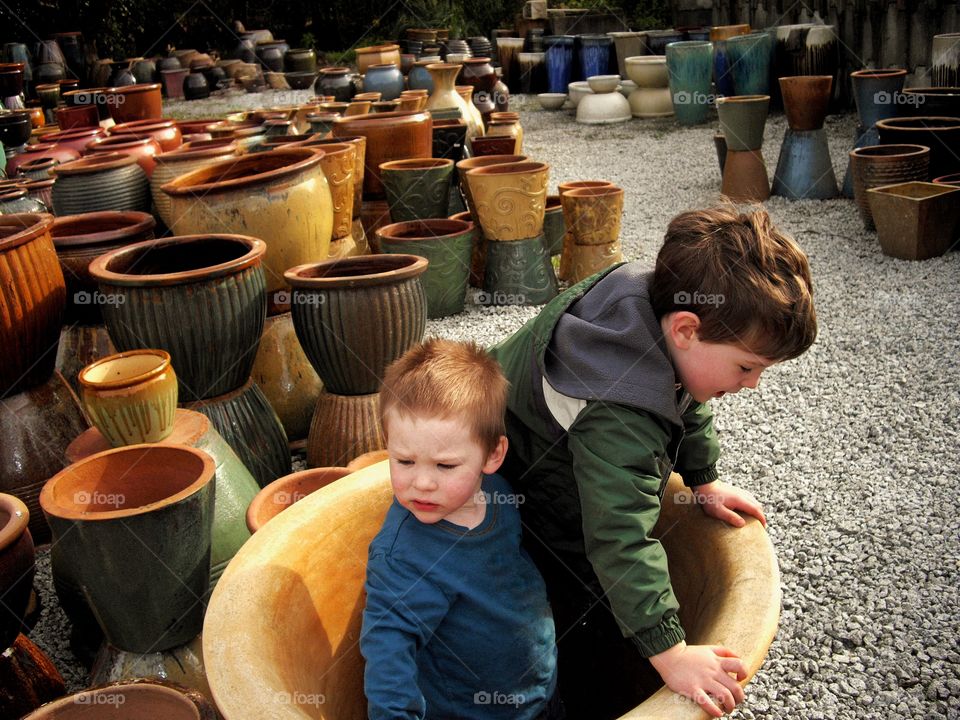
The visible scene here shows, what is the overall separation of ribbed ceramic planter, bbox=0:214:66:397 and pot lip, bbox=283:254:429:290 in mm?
622

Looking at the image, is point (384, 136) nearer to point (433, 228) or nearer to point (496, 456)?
point (433, 228)

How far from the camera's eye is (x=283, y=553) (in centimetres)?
138

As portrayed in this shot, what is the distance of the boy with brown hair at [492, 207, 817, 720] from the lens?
1.18 metres

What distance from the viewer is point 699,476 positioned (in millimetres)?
1533

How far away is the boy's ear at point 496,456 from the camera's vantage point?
1.32 meters

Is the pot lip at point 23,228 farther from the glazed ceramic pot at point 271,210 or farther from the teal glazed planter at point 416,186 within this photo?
the teal glazed planter at point 416,186

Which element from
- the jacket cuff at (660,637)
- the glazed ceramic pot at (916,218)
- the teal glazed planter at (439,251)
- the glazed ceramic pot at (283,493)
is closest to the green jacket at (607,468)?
the jacket cuff at (660,637)

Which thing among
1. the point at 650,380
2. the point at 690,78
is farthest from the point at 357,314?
the point at 690,78

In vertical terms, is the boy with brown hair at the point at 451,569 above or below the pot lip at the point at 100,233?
below

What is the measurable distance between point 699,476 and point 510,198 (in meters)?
2.68

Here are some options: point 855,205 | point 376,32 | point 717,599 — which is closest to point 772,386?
point 717,599

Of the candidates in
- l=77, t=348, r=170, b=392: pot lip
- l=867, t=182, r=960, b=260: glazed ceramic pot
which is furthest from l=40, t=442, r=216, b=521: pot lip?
l=867, t=182, r=960, b=260: glazed ceramic pot

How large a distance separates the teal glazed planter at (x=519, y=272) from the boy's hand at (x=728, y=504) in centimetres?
279

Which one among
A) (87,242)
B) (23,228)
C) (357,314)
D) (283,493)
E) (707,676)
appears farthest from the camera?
(87,242)
